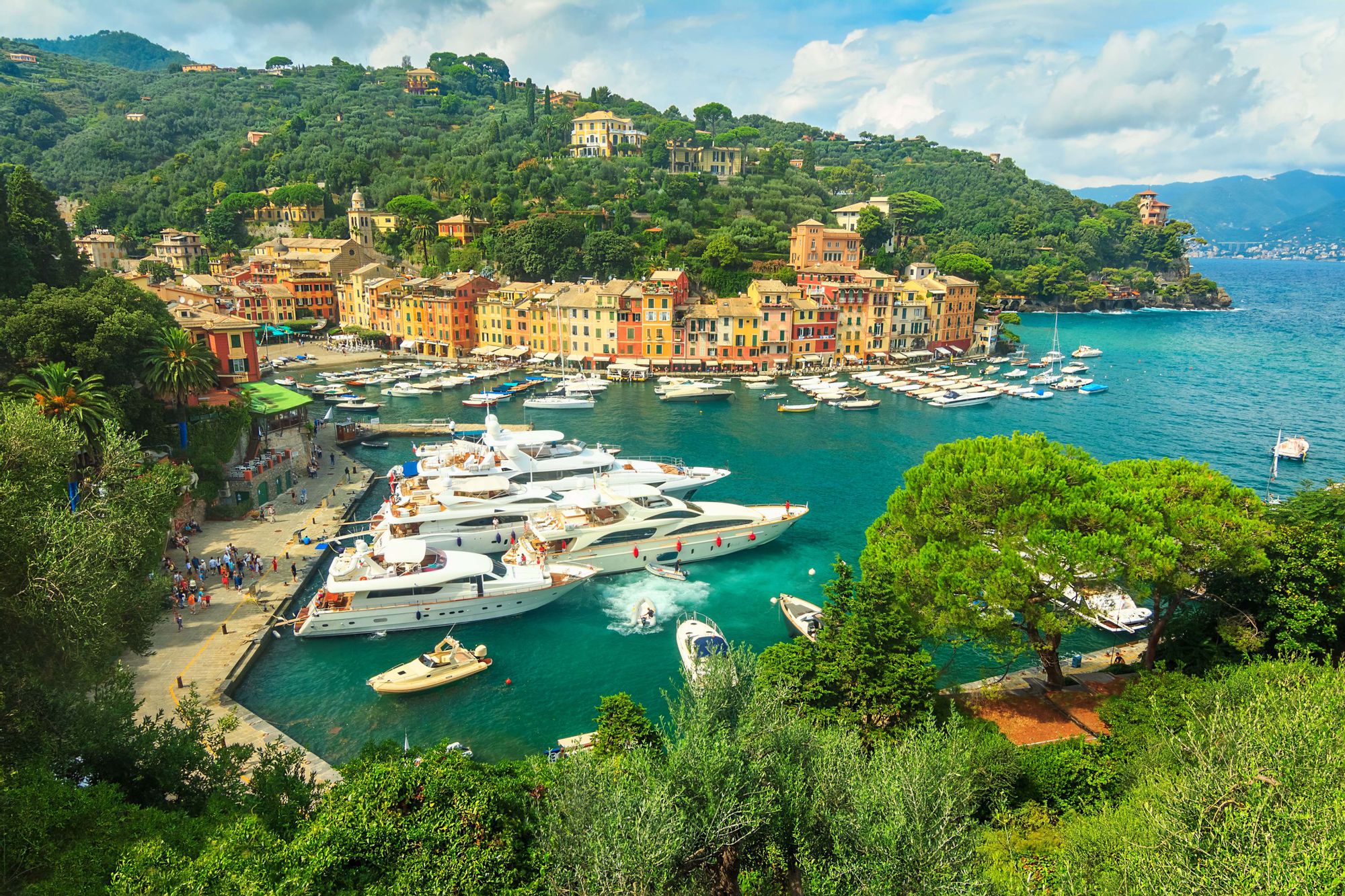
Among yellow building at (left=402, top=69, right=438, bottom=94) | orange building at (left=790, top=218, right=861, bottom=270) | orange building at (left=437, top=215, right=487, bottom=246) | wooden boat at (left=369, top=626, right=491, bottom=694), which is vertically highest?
yellow building at (left=402, top=69, right=438, bottom=94)

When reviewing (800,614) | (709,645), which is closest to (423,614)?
(709,645)

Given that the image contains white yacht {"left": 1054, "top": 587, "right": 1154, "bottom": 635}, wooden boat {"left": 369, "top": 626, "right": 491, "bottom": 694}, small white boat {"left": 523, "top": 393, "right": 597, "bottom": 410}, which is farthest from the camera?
small white boat {"left": 523, "top": 393, "right": 597, "bottom": 410}

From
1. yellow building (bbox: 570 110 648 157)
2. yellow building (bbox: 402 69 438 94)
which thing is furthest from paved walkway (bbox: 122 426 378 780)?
yellow building (bbox: 402 69 438 94)

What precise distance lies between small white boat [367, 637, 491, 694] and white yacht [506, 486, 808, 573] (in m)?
6.18

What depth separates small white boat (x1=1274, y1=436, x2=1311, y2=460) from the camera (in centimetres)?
4741

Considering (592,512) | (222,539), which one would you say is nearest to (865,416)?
(592,512)

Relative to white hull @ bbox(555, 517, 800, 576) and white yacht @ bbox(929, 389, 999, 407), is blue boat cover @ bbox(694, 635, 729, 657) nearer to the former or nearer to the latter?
white hull @ bbox(555, 517, 800, 576)

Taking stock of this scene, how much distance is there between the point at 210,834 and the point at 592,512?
2102 cm

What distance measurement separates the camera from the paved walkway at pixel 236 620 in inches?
802

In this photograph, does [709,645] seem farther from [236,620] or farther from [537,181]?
[537,181]

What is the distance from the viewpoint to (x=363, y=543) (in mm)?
27672

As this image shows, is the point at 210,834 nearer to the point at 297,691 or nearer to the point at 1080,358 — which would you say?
the point at 297,691

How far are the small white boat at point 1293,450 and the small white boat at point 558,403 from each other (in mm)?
48181

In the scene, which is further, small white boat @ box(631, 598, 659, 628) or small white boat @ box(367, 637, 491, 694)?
small white boat @ box(631, 598, 659, 628)
